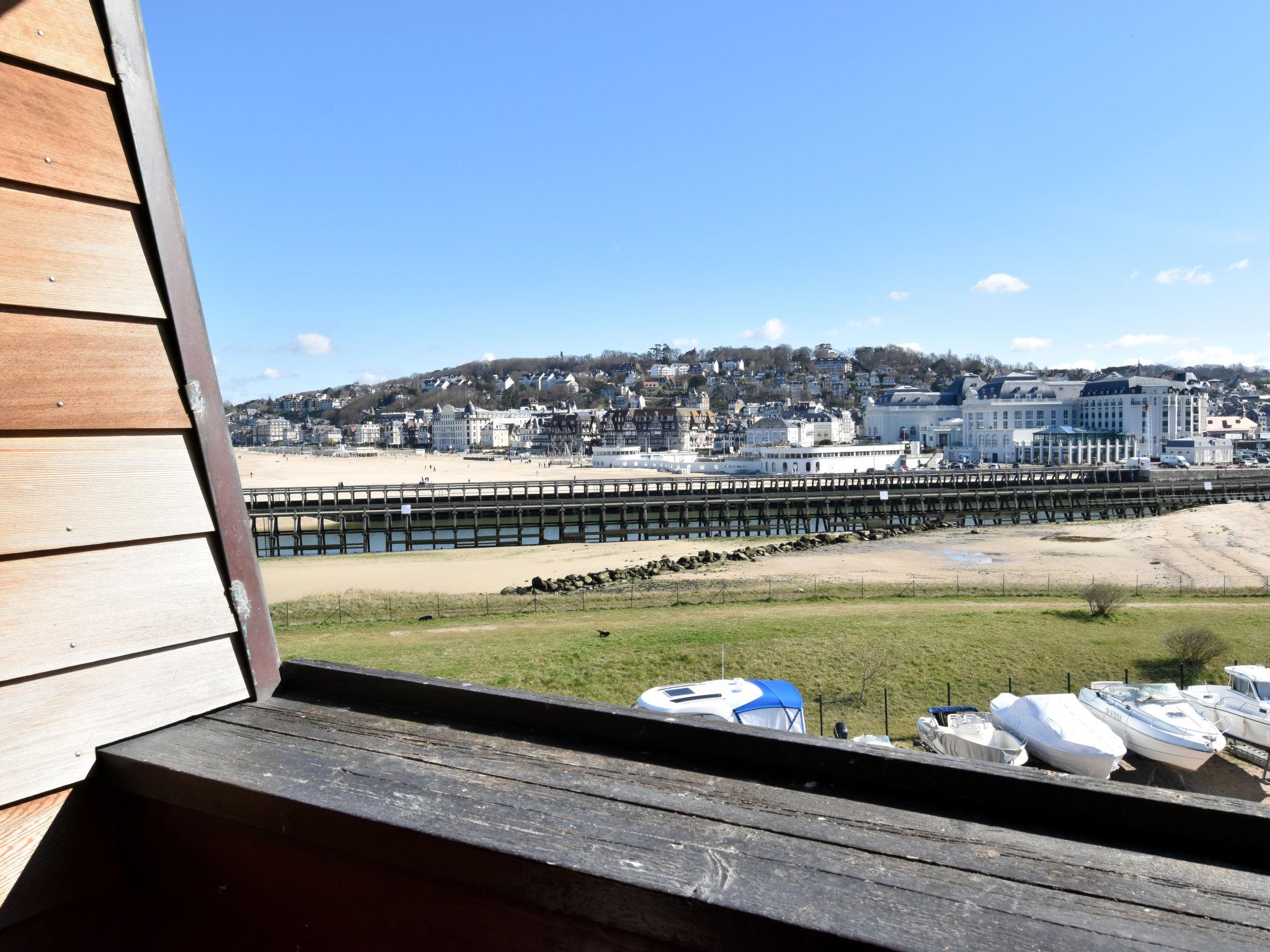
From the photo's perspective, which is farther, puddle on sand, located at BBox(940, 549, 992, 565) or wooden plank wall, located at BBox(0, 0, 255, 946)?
puddle on sand, located at BBox(940, 549, 992, 565)

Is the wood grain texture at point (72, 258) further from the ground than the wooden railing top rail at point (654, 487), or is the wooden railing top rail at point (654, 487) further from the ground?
the wood grain texture at point (72, 258)

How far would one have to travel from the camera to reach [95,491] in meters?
1.65

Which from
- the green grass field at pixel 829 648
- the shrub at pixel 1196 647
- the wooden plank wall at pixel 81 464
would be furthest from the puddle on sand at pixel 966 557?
the wooden plank wall at pixel 81 464

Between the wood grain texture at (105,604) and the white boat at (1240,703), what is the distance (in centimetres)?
1136

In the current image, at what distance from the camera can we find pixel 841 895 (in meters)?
0.98

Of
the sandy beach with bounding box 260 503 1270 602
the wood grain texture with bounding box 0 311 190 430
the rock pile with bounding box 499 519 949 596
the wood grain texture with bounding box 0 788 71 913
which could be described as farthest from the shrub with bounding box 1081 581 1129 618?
the wood grain texture with bounding box 0 788 71 913

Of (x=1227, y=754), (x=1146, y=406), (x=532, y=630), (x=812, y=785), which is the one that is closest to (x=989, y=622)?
(x=1227, y=754)

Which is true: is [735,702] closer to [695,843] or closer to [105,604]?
[105,604]

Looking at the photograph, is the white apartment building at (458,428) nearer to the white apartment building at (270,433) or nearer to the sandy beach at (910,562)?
the white apartment building at (270,433)

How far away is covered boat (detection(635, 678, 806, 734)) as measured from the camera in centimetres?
861

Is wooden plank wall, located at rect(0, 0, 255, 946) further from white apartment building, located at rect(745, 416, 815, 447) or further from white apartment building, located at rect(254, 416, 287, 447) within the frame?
white apartment building, located at rect(254, 416, 287, 447)

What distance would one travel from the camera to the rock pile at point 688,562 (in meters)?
24.5

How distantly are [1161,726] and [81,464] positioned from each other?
1042 centimetres

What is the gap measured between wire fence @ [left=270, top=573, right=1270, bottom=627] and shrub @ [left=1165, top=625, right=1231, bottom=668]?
5.87 m
